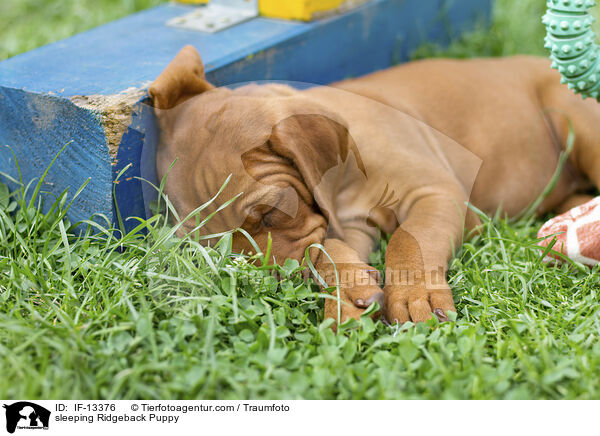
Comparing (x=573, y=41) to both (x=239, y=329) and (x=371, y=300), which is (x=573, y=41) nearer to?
(x=371, y=300)

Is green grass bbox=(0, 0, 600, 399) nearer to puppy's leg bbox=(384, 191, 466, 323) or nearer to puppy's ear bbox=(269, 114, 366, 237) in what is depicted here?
puppy's leg bbox=(384, 191, 466, 323)

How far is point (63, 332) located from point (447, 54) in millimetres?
3713

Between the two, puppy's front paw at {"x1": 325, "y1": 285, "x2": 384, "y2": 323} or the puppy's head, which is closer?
puppy's front paw at {"x1": 325, "y1": 285, "x2": 384, "y2": 323}

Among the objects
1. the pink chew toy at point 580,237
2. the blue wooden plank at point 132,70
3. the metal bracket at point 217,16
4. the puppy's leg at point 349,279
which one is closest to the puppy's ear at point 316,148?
the puppy's leg at point 349,279

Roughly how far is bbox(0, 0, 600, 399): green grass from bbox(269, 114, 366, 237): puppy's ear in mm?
323

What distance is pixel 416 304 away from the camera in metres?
2.44

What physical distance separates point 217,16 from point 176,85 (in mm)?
1357

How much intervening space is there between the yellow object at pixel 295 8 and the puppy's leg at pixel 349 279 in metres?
1.70

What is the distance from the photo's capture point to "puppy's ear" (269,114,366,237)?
101 inches

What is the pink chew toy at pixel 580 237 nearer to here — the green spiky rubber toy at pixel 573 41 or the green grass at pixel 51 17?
the green spiky rubber toy at pixel 573 41

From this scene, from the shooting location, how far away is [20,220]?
2.87 meters

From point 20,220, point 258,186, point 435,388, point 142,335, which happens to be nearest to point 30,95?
point 20,220

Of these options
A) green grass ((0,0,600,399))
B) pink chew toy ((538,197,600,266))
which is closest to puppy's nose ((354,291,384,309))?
green grass ((0,0,600,399))

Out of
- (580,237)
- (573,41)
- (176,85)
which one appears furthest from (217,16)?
(580,237)
